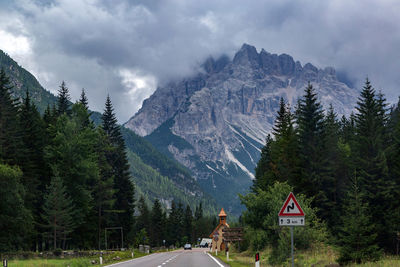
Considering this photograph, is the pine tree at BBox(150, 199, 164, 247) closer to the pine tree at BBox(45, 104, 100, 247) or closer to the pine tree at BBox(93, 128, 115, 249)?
the pine tree at BBox(93, 128, 115, 249)

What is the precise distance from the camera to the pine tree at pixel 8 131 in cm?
4331

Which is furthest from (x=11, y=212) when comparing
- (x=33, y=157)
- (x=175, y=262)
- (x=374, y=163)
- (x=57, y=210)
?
(x=374, y=163)

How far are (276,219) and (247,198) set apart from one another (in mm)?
11630

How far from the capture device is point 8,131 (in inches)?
1703

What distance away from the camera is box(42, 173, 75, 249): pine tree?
144 feet

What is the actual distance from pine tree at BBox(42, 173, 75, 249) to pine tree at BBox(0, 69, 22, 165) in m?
4.92

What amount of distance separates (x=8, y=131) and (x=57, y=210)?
31.7 ft

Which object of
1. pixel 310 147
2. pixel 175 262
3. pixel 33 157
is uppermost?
pixel 310 147

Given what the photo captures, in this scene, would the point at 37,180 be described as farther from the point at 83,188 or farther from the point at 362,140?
the point at 362,140

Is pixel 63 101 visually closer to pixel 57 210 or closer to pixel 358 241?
pixel 57 210

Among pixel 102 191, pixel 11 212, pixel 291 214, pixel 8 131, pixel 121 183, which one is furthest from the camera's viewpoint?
pixel 121 183

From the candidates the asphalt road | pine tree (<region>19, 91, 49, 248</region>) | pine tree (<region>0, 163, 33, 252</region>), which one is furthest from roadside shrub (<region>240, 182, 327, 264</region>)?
pine tree (<region>19, 91, 49, 248</region>)

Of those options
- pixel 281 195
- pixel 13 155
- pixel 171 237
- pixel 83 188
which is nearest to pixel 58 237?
pixel 83 188

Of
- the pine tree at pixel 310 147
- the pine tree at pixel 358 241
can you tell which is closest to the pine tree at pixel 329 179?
the pine tree at pixel 310 147
